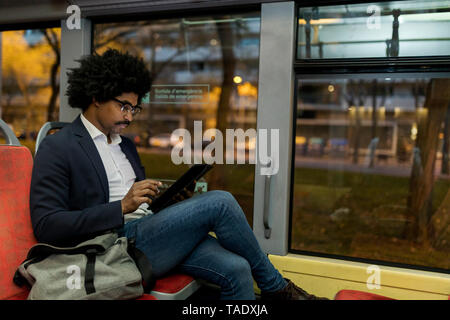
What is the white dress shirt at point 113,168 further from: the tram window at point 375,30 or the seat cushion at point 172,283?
Result: the tram window at point 375,30

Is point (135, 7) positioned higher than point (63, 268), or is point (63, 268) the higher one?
point (135, 7)

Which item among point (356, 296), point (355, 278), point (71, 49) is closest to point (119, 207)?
point (356, 296)

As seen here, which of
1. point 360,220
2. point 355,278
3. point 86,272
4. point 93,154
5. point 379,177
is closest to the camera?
point 86,272

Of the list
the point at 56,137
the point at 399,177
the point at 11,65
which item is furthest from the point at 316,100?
the point at 56,137

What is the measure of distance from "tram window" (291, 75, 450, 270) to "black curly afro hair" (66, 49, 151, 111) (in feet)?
3.70

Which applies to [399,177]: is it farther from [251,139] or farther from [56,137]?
[56,137]

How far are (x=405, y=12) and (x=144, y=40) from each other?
4.61 m

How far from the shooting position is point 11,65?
4746mm

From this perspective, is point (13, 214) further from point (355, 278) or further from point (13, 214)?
point (355, 278)

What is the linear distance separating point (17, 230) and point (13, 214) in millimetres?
76

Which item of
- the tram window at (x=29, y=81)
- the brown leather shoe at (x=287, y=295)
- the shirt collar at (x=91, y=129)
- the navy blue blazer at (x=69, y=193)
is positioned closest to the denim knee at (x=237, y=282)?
the brown leather shoe at (x=287, y=295)

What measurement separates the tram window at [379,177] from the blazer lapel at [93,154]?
1315 millimetres

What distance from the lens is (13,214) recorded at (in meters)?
1.70

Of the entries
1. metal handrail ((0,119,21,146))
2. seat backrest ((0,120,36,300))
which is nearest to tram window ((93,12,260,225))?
metal handrail ((0,119,21,146))
